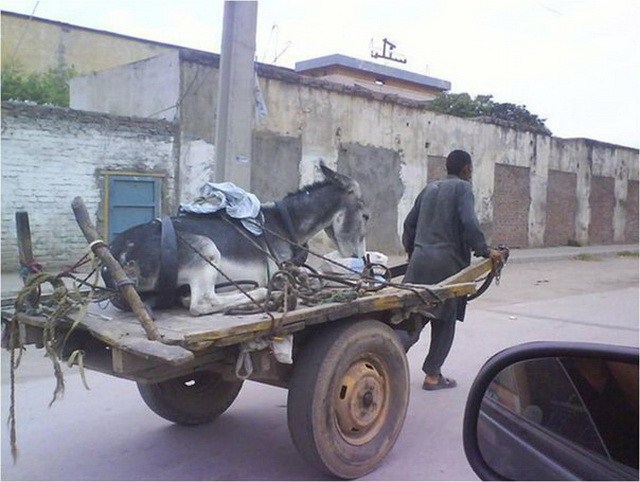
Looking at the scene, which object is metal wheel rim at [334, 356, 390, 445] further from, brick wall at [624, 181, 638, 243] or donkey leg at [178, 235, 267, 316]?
brick wall at [624, 181, 638, 243]

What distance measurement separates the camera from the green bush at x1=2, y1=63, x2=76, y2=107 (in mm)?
18922

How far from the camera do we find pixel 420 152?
1780 centimetres

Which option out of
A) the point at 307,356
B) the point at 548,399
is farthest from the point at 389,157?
the point at 548,399

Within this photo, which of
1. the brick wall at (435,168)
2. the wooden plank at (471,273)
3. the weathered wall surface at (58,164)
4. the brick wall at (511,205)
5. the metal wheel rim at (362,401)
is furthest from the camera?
the brick wall at (511,205)

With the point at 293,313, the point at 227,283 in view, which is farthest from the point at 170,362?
the point at 227,283

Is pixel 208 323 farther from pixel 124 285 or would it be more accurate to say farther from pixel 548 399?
pixel 548 399

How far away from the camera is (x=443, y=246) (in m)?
5.20

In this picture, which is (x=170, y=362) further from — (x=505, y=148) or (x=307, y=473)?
(x=505, y=148)

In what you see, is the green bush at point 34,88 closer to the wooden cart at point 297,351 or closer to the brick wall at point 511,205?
the brick wall at point 511,205

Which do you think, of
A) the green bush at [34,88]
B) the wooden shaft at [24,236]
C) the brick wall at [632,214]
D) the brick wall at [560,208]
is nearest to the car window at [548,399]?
the wooden shaft at [24,236]

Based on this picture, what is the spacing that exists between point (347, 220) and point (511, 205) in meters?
17.5

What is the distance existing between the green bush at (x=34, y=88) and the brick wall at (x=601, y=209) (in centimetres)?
1854

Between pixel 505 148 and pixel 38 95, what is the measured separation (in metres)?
13.9

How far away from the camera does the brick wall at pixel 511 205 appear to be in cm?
2072
